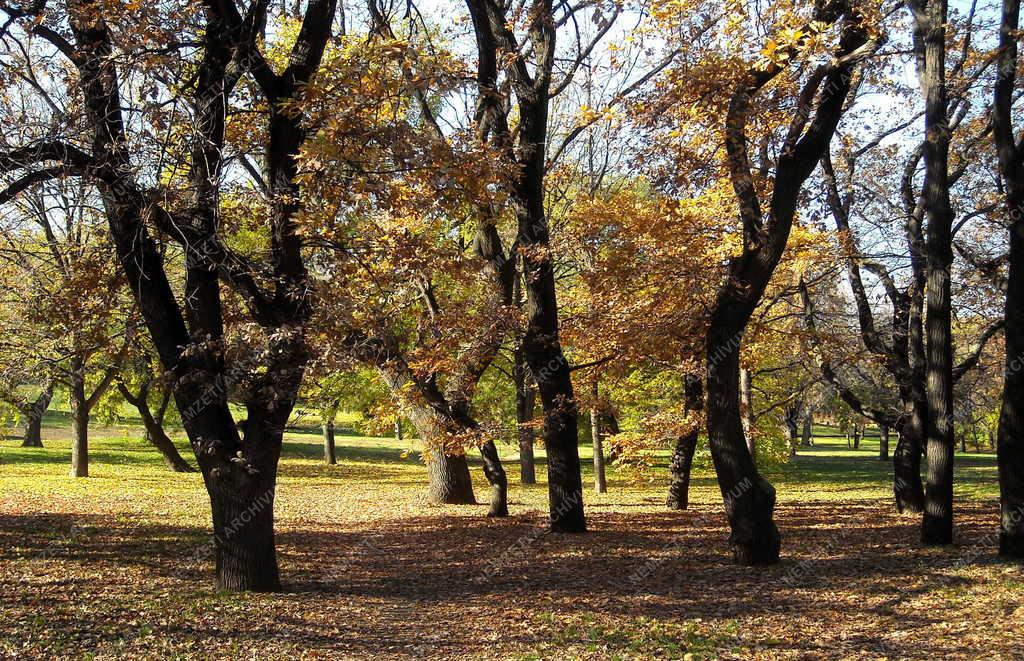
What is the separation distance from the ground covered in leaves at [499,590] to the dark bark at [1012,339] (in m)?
0.60

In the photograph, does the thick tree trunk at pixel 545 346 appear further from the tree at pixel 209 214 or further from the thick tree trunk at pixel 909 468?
the thick tree trunk at pixel 909 468

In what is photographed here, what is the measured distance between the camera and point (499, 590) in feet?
30.3

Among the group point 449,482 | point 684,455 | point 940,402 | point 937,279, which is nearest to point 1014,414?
point 940,402

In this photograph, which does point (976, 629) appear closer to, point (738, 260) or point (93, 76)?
point (738, 260)

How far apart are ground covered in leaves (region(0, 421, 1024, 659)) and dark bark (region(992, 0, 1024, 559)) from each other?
23.4 inches

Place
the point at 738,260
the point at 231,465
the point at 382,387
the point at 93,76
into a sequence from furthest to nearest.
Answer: the point at 382,387, the point at 738,260, the point at 231,465, the point at 93,76

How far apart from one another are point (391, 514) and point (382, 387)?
1269cm

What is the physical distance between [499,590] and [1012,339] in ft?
21.8

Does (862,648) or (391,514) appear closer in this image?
(862,648)

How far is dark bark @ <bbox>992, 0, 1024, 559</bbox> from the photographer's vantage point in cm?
912

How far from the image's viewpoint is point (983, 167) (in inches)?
602

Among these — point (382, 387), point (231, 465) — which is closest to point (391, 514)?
point (231, 465)

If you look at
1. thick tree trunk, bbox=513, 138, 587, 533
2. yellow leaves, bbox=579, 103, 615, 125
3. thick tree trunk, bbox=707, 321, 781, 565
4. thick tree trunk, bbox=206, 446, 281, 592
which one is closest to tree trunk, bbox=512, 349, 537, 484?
thick tree trunk, bbox=513, 138, 587, 533

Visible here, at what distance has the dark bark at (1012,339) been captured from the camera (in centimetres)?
912
